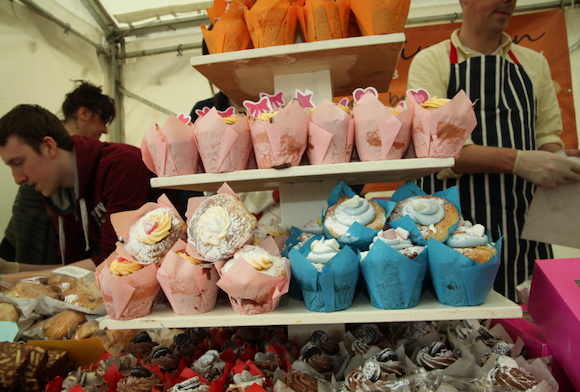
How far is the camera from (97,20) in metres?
3.95

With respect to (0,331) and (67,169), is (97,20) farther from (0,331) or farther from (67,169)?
(0,331)

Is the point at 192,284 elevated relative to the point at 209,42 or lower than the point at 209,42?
lower

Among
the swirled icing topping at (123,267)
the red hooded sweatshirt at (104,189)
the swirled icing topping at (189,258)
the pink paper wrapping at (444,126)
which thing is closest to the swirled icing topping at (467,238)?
the pink paper wrapping at (444,126)

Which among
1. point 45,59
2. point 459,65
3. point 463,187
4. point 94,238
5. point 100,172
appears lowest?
point 94,238

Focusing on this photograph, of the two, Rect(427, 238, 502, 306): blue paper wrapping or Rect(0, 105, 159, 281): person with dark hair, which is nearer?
Rect(427, 238, 502, 306): blue paper wrapping

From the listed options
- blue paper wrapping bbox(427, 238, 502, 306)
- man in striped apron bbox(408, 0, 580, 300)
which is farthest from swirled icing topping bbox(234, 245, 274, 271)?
man in striped apron bbox(408, 0, 580, 300)

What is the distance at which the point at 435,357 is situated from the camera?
1.15m

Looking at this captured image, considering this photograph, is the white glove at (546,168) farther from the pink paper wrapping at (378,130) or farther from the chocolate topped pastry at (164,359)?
the chocolate topped pastry at (164,359)

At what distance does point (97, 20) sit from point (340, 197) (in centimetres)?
407

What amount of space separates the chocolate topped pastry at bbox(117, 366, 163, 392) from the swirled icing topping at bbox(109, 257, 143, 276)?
0.35 meters

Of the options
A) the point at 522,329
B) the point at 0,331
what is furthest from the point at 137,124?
the point at 522,329

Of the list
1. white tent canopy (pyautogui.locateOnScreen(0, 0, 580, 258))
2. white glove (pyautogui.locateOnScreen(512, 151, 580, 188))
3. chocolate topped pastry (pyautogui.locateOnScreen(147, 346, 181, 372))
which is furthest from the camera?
white tent canopy (pyautogui.locateOnScreen(0, 0, 580, 258))

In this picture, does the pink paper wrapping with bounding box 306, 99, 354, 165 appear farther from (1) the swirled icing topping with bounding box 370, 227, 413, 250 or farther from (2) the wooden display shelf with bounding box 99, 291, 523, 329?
(2) the wooden display shelf with bounding box 99, 291, 523, 329

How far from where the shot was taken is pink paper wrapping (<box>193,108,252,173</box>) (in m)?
1.17
